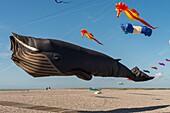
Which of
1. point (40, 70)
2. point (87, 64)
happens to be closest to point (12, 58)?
point (40, 70)

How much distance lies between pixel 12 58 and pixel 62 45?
2.85 metres

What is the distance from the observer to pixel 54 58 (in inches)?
492

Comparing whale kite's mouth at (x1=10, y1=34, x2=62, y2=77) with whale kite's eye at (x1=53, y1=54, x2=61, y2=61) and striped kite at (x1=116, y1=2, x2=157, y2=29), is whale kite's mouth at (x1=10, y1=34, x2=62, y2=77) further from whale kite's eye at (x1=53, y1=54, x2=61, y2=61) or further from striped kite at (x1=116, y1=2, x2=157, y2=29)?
striped kite at (x1=116, y1=2, x2=157, y2=29)

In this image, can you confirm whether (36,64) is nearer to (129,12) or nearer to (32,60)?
(32,60)

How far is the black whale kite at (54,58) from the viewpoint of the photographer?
12.4 meters

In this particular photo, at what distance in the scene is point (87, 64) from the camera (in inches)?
542

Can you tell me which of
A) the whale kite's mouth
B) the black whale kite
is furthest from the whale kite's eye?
the whale kite's mouth

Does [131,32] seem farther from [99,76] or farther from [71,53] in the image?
[71,53]

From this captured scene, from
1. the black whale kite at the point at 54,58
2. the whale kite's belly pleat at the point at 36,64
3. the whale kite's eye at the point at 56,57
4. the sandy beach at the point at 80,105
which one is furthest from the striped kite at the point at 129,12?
the sandy beach at the point at 80,105

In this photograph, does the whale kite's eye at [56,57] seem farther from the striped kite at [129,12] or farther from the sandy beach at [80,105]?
the sandy beach at [80,105]

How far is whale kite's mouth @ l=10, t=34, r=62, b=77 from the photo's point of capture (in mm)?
12391

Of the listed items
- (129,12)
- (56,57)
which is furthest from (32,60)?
(129,12)

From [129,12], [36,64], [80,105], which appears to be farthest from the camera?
[80,105]

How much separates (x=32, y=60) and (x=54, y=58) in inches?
44.6
